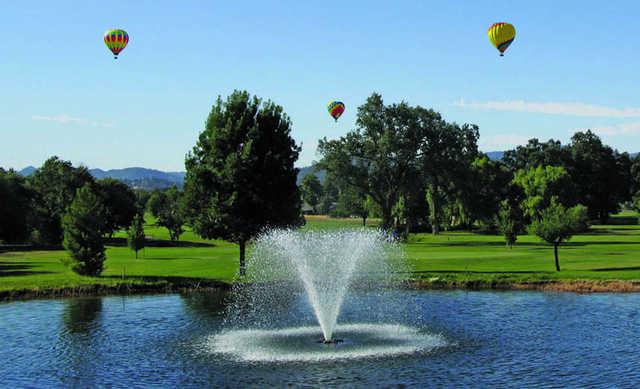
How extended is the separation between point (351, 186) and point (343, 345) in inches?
2969

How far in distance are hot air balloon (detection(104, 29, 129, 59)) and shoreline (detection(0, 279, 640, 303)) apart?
3751 centimetres

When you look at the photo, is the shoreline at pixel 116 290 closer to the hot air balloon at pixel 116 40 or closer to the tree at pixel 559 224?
the tree at pixel 559 224

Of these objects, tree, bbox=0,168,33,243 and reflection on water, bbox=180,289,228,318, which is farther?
tree, bbox=0,168,33,243

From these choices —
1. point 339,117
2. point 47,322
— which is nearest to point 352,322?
point 47,322

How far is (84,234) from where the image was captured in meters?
57.6

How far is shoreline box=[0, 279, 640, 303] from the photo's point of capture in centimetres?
5147

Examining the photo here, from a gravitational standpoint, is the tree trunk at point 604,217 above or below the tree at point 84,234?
above

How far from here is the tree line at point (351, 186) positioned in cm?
5866

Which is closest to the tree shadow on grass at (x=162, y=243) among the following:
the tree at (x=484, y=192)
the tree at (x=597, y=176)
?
Result: the tree at (x=484, y=192)

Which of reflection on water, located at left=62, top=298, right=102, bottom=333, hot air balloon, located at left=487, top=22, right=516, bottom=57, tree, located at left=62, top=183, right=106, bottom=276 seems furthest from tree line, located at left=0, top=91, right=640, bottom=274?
hot air balloon, located at left=487, top=22, right=516, bottom=57

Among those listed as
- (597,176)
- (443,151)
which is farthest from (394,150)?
(597,176)

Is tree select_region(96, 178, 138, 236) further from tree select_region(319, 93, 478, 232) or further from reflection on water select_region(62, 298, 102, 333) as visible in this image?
reflection on water select_region(62, 298, 102, 333)

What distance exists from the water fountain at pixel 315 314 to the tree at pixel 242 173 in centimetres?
238

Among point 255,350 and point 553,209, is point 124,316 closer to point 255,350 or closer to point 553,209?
point 255,350
